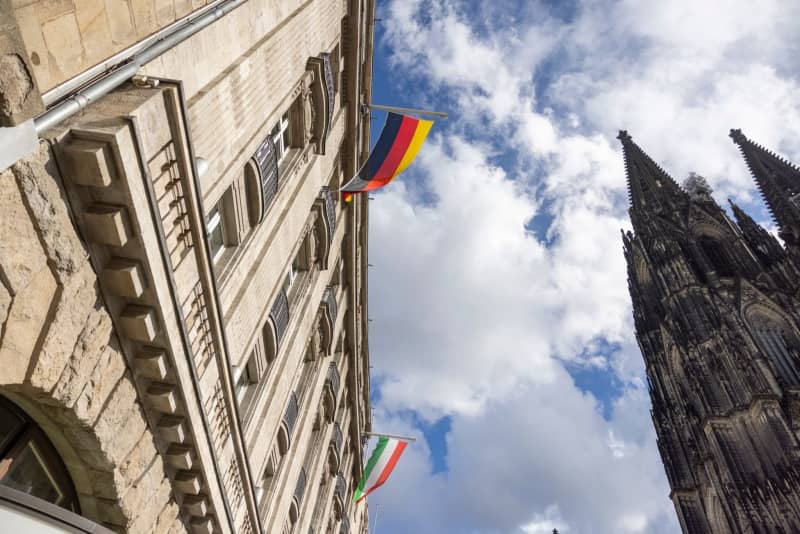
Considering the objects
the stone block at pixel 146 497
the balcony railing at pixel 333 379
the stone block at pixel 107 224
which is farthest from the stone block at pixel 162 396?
the balcony railing at pixel 333 379

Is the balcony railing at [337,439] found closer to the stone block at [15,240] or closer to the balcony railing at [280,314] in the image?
the balcony railing at [280,314]

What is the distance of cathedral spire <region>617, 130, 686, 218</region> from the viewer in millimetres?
69375

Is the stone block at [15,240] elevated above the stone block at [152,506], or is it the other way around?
the stone block at [15,240]

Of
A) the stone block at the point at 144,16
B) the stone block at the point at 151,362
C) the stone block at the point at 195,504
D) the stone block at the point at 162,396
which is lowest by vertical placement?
the stone block at the point at 195,504

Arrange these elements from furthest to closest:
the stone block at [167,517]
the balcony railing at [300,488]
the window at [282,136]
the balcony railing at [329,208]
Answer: the balcony railing at [300,488] < the balcony railing at [329,208] < the window at [282,136] < the stone block at [167,517]

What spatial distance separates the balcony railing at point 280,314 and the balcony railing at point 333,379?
573 centimetres

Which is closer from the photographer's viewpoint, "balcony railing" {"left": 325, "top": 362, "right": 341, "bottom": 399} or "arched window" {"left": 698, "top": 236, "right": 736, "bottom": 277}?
"balcony railing" {"left": 325, "top": 362, "right": 341, "bottom": 399}

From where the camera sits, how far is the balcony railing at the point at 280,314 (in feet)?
37.6

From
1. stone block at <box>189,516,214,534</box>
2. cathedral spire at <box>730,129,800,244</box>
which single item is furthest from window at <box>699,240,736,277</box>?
stone block at <box>189,516,214,534</box>

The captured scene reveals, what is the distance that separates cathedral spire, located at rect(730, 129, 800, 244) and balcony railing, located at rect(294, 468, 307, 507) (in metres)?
56.9

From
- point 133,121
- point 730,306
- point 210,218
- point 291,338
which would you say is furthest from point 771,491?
point 133,121

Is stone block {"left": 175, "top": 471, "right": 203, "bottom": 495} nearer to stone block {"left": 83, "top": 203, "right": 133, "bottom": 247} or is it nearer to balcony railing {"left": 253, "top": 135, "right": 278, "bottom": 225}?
stone block {"left": 83, "top": 203, "right": 133, "bottom": 247}

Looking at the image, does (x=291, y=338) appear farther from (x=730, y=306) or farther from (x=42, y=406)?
(x=730, y=306)

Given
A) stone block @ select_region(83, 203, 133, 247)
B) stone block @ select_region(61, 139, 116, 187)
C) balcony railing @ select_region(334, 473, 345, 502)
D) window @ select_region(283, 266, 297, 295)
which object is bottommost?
stone block @ select_region(83, 203, 133, 247)
